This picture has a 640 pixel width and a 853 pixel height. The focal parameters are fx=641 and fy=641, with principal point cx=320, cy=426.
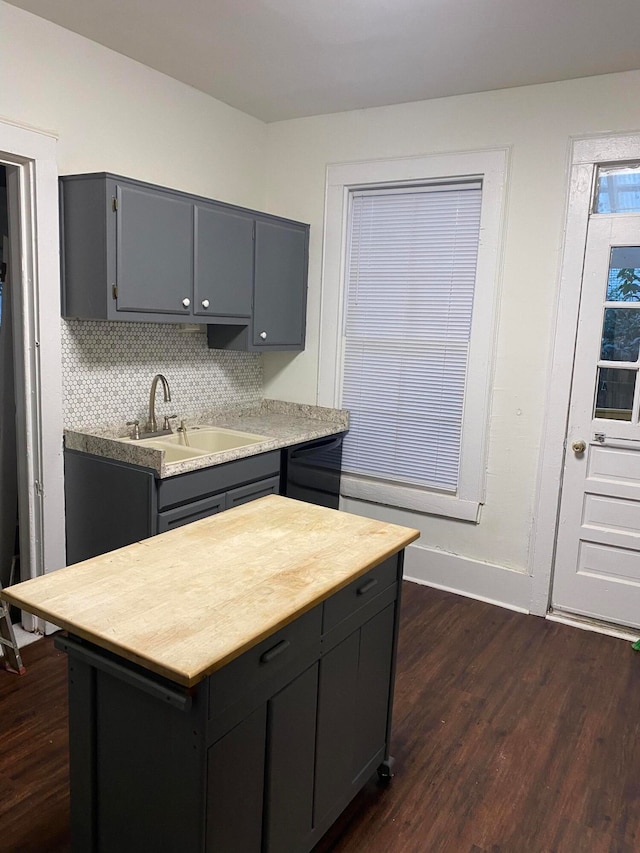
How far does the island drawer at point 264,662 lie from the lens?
1.35 metres

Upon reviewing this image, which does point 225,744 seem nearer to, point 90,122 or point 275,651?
point 275,651

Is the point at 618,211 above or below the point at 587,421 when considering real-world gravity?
above

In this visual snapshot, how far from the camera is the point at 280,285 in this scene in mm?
3725

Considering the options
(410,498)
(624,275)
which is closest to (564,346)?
(624,275)

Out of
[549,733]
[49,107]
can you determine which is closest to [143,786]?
[549,733]

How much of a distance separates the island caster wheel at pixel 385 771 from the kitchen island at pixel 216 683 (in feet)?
0.68

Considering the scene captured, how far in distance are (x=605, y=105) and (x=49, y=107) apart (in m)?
2.54

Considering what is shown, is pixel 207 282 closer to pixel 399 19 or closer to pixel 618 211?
pixel 399 19

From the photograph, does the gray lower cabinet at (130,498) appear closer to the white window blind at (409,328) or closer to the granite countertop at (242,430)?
the granite countertop at (242,430)

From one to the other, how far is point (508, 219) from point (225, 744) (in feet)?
9.51

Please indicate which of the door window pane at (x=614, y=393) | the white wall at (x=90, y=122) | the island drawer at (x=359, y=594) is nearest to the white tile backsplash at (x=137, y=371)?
the white wall at (x=90, y=122)

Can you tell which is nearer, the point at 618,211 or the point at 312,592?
the point at 312,592

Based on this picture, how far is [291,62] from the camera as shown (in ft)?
9.96

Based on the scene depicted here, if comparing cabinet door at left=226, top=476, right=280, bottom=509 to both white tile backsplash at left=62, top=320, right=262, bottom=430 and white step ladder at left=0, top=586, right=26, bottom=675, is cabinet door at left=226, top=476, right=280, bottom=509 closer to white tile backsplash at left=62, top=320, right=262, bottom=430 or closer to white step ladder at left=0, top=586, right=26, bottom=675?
white tile backsplash at left=62, top=320, right=262, bottom=430
